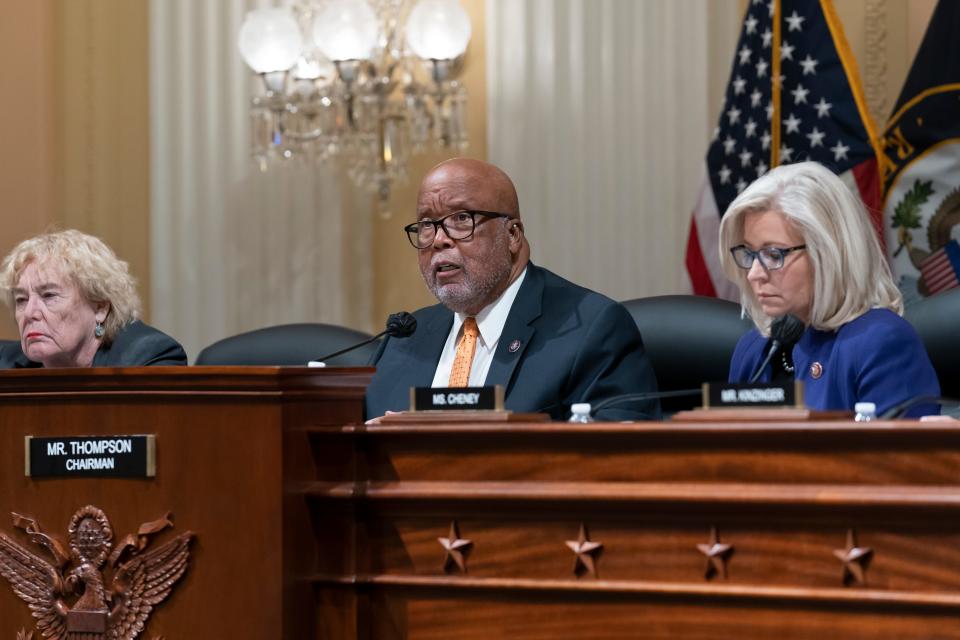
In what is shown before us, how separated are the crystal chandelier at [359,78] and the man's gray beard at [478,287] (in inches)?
86.5

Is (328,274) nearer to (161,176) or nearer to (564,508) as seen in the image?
(161,176)

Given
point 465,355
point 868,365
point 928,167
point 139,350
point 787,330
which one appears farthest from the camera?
point 928,167

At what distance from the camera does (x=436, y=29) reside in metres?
5.41

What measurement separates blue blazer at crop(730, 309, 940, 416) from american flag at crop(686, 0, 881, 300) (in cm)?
228

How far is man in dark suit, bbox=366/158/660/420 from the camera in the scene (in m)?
3.20

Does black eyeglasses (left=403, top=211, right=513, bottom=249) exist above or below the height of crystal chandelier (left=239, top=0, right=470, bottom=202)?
below

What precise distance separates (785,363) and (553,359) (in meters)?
0.54

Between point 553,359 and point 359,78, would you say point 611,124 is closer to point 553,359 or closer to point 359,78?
point 359,78

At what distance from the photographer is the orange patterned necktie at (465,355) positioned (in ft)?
10.9

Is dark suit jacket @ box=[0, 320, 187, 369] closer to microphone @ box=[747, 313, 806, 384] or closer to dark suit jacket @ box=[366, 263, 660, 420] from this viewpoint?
dark suit jacket @ box=[366, 263, 660, 420]

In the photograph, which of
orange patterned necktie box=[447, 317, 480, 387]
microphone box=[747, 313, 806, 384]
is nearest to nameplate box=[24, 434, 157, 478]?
microphone box=[747, 313, 806, 384]

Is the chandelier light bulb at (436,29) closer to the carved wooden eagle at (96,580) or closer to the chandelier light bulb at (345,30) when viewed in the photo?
the chandelier light bulb at (345,30)

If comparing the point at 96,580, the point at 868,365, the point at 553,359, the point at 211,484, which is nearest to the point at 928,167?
the point at 553,359

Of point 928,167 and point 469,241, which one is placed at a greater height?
point 928,167
